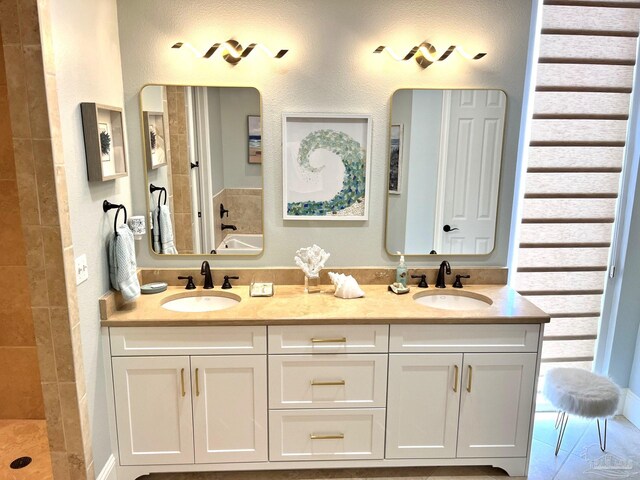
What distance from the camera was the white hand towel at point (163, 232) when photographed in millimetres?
2682

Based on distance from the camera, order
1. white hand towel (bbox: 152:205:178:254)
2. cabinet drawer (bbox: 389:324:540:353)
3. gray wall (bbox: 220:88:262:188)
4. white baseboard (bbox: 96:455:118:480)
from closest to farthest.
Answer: white baseboard (bbox: 96:455:118:480)
cabinet drawer (bbox: 389:324:540:353)
gray wall (bbox: 220:88:262:188)
white hand towel (bbox: 152:205:178:254)

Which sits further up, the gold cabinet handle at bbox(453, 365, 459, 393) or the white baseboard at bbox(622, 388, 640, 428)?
the gold cabinet handle at bbox(453, 365, 459, 393)

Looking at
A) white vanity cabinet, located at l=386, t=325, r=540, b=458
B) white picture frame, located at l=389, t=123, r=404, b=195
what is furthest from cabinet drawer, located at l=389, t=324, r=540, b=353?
white picture frame, located at l=389, t=123, r=404, b=195

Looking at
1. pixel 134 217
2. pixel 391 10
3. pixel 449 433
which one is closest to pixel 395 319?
pixel 449 433

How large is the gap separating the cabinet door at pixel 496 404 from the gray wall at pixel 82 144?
181cm

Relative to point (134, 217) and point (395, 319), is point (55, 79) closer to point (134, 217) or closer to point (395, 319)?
point (134, 217)

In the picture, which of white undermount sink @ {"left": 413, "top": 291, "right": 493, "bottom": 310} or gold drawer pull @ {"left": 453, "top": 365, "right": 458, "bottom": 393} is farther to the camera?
white undermount sink @ {"left": 413, "top": 291, "right": 493, "bottom": 310}

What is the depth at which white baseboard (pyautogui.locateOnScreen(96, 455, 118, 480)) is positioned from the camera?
87.2 inches

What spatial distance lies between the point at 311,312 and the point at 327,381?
366 mm

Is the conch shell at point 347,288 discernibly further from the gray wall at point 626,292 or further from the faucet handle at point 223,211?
the gray wall at point 626,292

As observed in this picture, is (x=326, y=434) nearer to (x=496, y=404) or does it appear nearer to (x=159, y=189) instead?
(x=496, y=404)

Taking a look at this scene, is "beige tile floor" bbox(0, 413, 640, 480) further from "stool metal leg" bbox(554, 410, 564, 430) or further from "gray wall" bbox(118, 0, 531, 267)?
"gray wall" bbox(118, 0, 531, 267)

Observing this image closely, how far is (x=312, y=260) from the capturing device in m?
2.65

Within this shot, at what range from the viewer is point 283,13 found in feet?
8.25
